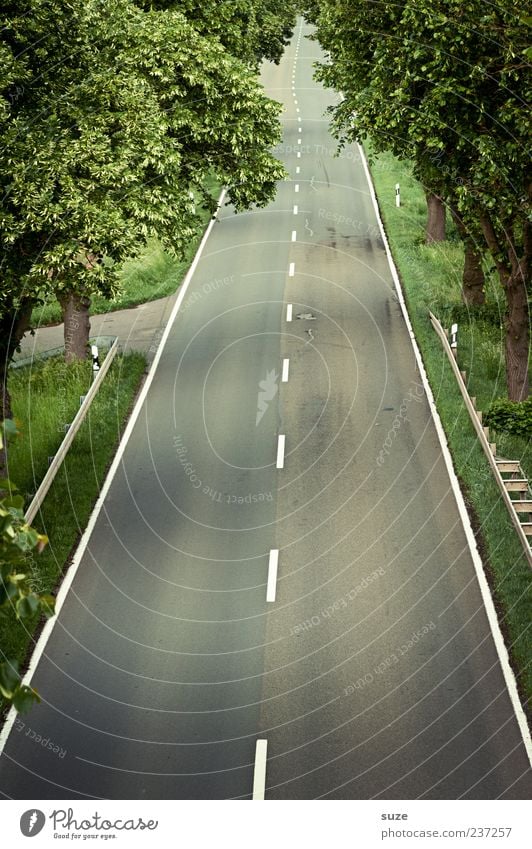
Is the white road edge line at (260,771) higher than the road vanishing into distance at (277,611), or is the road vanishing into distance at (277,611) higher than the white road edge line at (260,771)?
the road vanishing into distance at (277,611)

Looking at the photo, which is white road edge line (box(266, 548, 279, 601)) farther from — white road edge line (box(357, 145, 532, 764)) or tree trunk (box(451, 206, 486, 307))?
tree trunk (box(451, 206, 486, 307))

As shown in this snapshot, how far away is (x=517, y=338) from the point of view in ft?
95.7

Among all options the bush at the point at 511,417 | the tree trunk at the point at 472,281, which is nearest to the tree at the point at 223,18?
the tree trunk at the point at 472,281

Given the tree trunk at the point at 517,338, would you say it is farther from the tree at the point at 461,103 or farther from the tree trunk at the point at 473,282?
the tree trunk at the point at 473,282

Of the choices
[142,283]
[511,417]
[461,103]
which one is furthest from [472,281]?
[142,283]

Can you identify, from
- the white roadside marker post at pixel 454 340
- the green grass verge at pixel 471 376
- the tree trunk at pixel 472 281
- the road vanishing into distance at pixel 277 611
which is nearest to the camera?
the road vanishing into distance at pixel 277 611

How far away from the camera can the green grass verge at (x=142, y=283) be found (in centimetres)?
4219

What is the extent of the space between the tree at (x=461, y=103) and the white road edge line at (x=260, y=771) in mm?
14661

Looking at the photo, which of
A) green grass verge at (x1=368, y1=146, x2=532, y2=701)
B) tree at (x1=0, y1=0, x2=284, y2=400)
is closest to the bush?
green grass verge at (x1=368, y1=146, x2=532, y2=701)

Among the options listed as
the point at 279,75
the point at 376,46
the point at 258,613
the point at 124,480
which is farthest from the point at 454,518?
the point at 279,75

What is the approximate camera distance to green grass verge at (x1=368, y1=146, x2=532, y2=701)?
2041 cm

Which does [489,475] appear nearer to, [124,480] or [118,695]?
[124,480]

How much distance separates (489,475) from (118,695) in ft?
36.7

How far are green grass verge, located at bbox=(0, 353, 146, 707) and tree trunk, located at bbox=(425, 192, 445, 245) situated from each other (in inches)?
659
